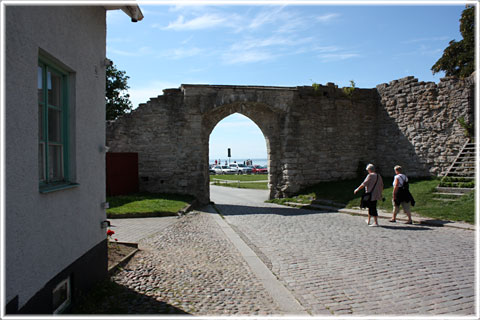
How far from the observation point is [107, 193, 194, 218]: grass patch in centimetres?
1065

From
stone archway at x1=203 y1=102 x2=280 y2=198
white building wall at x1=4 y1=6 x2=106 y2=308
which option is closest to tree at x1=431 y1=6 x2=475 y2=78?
stone archway at x1=203 y1=102 x2=280 y2=198

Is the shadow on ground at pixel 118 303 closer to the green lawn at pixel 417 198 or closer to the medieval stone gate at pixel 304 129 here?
the green lawn at pixel 417 198

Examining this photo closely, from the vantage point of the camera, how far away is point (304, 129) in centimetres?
1529

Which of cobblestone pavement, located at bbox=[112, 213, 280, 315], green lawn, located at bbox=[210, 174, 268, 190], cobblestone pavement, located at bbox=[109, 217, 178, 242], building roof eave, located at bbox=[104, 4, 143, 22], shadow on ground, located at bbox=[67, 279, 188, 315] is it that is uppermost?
building roof eave, located at bbox=[104, 4, 143, 22]

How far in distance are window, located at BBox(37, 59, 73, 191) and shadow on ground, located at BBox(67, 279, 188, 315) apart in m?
1.23

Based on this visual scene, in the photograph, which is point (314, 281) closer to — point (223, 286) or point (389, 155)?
point (223, 286)

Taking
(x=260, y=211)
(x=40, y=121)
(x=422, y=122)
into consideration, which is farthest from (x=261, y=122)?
(x=40, y=121)

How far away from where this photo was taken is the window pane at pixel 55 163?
3.67 metres

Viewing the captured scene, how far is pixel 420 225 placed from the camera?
912 cm

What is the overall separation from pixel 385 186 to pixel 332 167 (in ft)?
8.06

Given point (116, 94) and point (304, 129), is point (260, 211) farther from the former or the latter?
point (116, 94)

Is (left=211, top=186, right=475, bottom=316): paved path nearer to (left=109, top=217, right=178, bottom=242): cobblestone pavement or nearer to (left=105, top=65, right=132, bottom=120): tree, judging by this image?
(left=109, top=217, right=178, bottom=242): cobblestone pavement

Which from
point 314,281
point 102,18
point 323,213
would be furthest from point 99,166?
point 323,213

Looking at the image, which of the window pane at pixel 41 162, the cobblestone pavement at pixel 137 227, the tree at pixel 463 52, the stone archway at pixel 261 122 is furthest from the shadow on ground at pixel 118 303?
the tree at pixel 463 52
